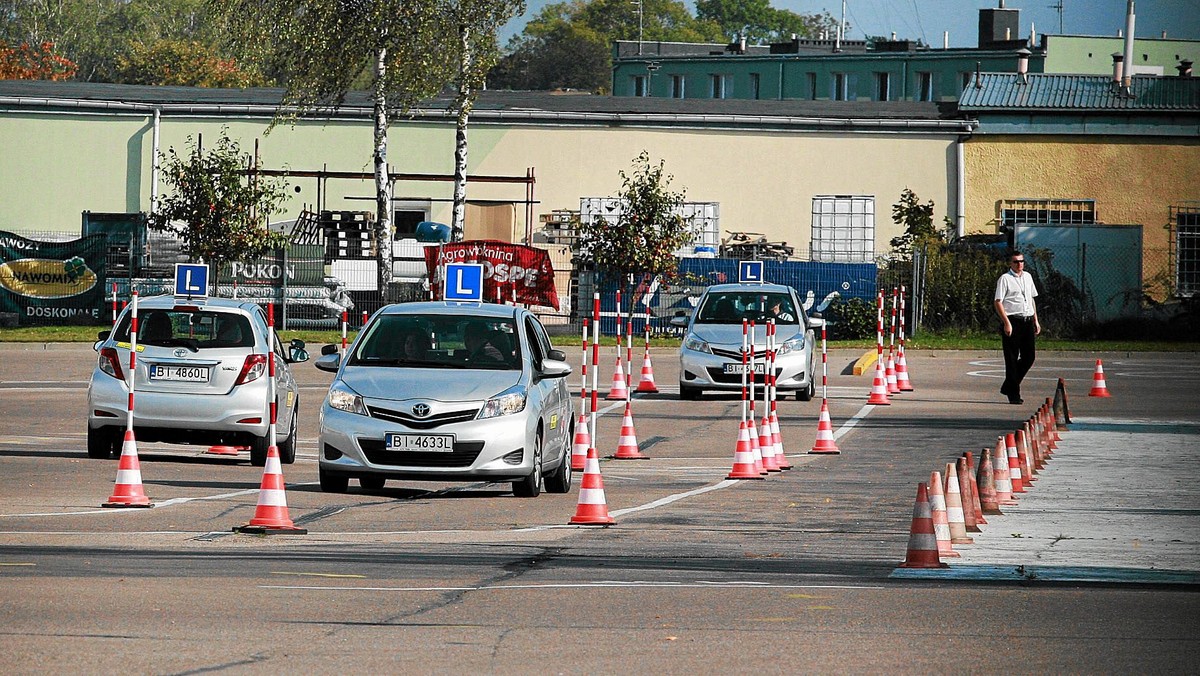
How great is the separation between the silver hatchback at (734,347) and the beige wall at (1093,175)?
2647 cm

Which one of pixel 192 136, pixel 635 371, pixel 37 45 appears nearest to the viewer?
pixel 635 371

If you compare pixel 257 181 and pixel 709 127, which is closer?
pixel 257 181

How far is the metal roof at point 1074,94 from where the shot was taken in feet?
172

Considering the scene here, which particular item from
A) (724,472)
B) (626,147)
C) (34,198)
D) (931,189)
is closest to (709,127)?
(626,147)

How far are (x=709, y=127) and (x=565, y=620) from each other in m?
44.8

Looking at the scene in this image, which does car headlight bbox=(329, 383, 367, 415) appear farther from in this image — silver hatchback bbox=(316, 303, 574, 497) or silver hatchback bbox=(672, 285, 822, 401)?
silver hatchback bbox=(672, 285, 822, 401)

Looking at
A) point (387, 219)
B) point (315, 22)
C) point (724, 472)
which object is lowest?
point (724, 472)

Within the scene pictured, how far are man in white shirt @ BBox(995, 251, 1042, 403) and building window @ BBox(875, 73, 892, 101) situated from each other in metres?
63.9

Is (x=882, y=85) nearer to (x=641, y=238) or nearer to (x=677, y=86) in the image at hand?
(x=677, y=86)

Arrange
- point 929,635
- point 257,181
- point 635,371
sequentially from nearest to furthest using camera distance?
point 929,635, point 635,371, point 257,181

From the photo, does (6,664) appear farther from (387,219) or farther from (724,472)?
(387,219)

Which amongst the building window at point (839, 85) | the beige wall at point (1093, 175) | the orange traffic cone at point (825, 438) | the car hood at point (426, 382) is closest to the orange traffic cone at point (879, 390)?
the orange traffic cone at point (825, 438)

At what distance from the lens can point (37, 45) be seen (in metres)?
106

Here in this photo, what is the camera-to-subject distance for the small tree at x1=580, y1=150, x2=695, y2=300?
4219 centimetres
